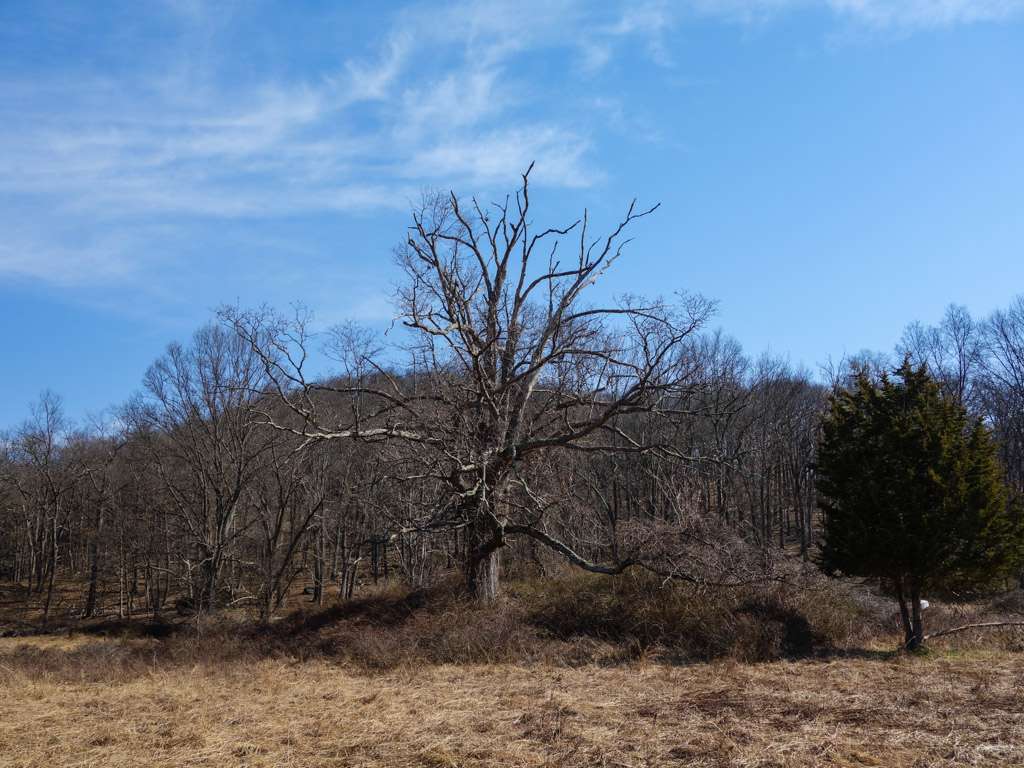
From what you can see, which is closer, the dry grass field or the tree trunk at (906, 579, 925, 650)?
the dry grass field

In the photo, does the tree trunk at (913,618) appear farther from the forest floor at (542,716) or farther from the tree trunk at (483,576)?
the tree trunk at (483,576)

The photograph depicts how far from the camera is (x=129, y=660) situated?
1440cm

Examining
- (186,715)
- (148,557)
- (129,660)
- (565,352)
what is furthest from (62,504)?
(186,715)

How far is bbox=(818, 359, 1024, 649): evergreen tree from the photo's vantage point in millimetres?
12758

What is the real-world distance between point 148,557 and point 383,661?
30.7 metres

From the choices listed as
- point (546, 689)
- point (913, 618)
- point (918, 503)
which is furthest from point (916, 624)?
point (546, 689)

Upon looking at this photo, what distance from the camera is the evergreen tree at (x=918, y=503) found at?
12.8 m

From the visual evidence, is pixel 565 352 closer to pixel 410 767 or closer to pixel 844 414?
pixel 844 414

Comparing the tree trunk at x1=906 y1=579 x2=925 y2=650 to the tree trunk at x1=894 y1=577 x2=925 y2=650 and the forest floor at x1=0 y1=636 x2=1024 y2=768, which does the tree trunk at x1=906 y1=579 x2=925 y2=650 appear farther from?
the forest floor at x1=0 y1=636 x2=1024 y2=768

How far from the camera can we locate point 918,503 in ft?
42.2

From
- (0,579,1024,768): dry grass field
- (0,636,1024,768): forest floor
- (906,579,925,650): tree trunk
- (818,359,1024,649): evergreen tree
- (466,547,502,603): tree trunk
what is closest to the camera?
(0,636,1024,768): forest floor

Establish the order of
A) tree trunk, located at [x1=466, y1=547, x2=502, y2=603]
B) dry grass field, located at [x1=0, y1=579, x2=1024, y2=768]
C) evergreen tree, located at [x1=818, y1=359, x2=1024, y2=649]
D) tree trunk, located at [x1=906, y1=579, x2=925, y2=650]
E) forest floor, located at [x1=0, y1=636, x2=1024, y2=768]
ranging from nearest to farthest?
forest floor, located at [x1=0, y1=636, x2=1024, y2=768], dry grass field, located at [x1=0, y1=579, x2=1024, y2=768], evergreen tree, located at [x1=818, y1=359, x2=1024, y2=649], tree trunk, located at [x1=906, y1=579, x2=925, y2=650], tree trunk, located at [x1=466, y1=547, x2=502, y2=603]

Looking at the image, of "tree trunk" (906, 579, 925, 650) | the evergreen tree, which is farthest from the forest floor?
the evergreen tree

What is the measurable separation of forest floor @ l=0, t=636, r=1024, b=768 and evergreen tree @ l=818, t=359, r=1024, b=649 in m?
1.65
